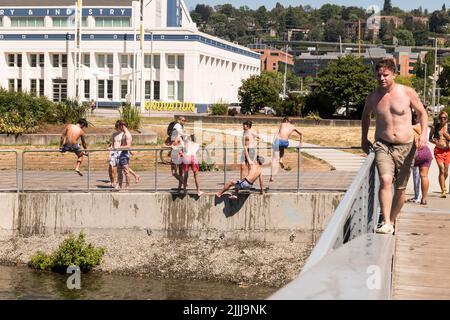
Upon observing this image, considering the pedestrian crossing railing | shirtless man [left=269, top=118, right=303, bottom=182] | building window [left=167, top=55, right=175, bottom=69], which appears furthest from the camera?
building window [left=167, top=55, right=175, bottom=69]

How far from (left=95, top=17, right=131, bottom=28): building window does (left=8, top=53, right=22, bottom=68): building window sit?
8696 mm

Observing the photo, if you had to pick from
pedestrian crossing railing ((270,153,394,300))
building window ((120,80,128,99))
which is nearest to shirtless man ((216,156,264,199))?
pedestrian crossing railing ((270,153,394,300))

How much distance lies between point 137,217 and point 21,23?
76.4m

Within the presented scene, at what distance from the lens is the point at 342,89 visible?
57406 mm

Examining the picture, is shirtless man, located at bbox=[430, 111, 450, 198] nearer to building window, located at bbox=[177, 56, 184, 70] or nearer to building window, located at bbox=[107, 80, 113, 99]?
building window, located at bbox=[177, 56, 184, 70]

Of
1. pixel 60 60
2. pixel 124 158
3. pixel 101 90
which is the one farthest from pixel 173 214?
pixel 60 60

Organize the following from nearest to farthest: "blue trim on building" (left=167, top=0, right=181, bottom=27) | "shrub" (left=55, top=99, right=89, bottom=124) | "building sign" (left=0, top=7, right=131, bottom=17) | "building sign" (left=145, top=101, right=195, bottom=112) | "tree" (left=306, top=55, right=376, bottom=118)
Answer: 1. "shrub" (left=55, top=99, right=89, bottom=124)
2. "tree" (left=306, top=55, right=376, bottom=118)
3. "building sign" (left=145, top=101, right=195, bottom=112)
4. "building sign" (left=0, top=7, right=131, bottom=17)
5. "blue trim on building" (left=167, top=0, right=181, bottom=27)

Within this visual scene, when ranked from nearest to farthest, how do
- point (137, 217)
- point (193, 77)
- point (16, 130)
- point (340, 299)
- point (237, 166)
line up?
point (340, 299) < point (137, 217) < point (237, 166) < point (16, 130) < point (193, 77)

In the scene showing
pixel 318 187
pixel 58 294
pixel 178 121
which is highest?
pixel 178 121

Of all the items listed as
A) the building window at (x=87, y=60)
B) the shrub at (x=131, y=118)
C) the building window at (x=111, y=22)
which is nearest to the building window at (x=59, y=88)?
the building window at (x=87, y=60)

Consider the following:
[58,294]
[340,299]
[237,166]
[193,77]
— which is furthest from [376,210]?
[193,77]

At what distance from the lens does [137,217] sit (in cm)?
1862

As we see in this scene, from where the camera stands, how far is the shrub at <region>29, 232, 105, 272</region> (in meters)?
17.1
